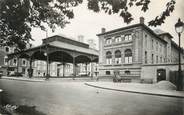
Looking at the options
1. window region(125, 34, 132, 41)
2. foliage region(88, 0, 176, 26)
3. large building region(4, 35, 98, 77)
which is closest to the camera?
foliage region(88, 0, 176, 26)

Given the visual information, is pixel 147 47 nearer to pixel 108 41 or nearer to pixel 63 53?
pixel 108 41

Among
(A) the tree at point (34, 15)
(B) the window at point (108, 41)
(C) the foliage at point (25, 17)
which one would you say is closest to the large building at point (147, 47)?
(B) the window at point (108, 41)

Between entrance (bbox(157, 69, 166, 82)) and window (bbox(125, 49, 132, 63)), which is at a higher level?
window (bbox(125, 49, 132, 63))

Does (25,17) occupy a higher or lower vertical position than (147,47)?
higher

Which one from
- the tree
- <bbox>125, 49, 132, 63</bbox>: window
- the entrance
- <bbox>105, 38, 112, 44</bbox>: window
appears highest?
the tree

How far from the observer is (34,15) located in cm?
446

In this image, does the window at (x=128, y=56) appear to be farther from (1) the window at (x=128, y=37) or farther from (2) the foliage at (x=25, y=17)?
(2) the foliage at (x=25, y=17)

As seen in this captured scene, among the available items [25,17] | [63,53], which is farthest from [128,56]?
[63,53]

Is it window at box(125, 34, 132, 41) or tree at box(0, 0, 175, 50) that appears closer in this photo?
tree at box(0, 0, 175, 50)

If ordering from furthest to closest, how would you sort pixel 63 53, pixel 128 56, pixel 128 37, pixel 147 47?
pixel 63 53, pixel 128 56, pixel 147 47, pixel 128 37

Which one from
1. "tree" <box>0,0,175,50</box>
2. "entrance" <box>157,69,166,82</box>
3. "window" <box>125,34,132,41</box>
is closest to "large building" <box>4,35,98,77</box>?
"tree" <box>0,0,175,50</box>

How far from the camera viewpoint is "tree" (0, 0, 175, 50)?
A: 9.48ft

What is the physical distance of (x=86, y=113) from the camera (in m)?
3.58

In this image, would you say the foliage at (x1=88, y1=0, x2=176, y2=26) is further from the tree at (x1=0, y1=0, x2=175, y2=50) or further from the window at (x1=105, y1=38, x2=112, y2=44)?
the window at (x1=105, y1=38, x2=112, y2=44)
